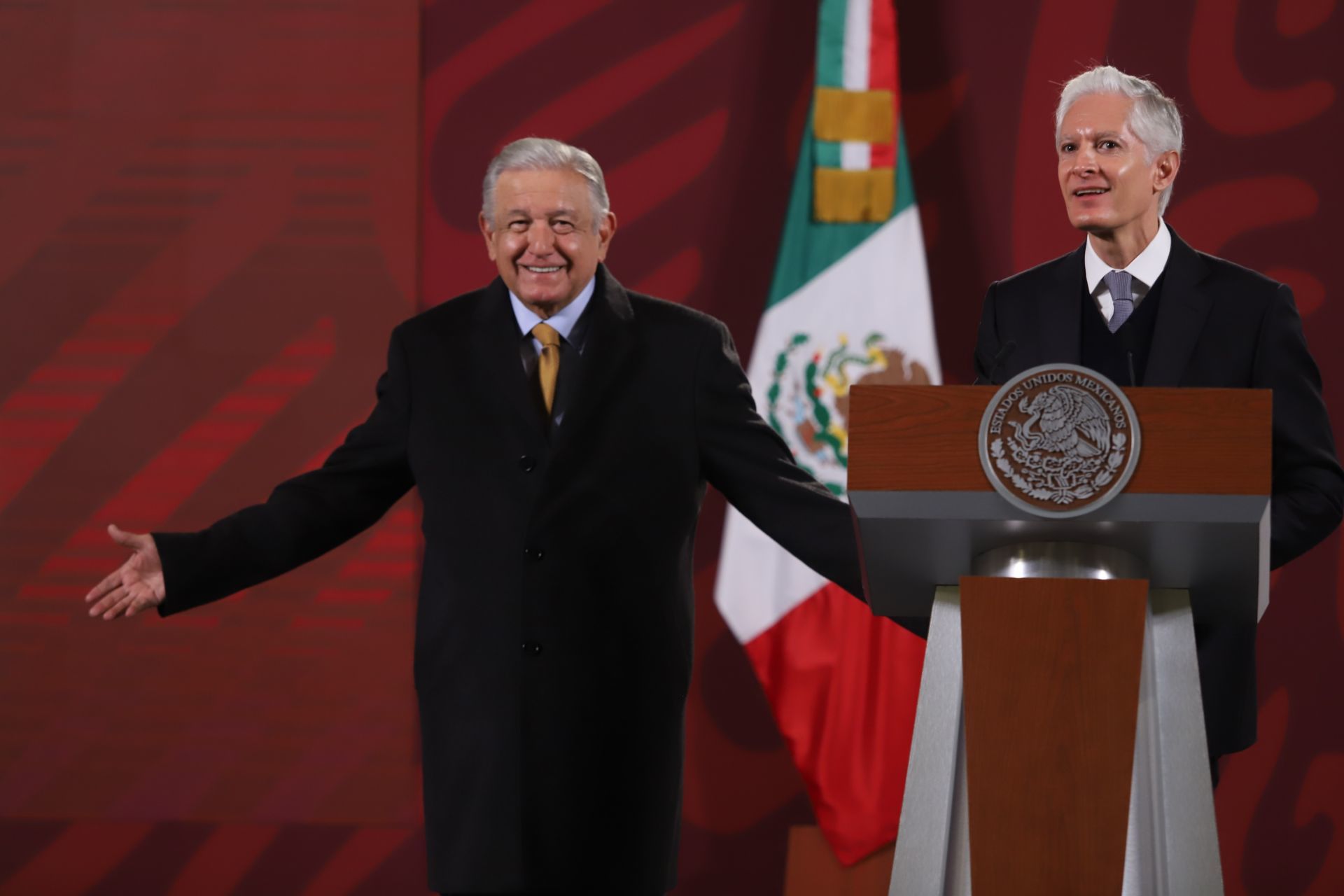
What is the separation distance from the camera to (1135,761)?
60.1 inches

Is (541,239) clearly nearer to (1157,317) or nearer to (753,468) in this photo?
(753,468)

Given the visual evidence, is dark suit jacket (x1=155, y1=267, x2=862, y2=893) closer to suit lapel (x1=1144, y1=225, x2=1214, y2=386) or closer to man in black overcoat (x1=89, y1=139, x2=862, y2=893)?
man in black overcoat (x1=89, y1=139, x2=862, y2=893)

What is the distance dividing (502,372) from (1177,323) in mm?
879

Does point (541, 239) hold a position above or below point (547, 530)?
above

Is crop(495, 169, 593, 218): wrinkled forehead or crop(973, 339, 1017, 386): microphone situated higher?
crop(495, 169, 593, 218): wrinkled forehead

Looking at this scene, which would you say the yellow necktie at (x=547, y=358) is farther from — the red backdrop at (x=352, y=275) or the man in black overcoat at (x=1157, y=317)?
the red backdrop at (x=352, y=275)

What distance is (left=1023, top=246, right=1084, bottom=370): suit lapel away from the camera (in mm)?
1893

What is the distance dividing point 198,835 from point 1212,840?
2783mm

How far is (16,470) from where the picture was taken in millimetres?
3727

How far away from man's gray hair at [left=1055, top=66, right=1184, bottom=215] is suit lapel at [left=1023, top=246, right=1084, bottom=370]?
0.50 ft

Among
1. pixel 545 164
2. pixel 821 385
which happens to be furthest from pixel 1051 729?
pixel 821 385

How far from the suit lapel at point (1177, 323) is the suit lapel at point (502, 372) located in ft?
2.60

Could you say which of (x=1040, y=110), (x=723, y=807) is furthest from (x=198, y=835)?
(x=1040, y=110)

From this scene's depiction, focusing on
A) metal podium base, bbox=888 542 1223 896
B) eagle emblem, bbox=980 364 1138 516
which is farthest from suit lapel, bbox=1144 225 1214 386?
eagle emblem, bbox=980 364 1138 516
